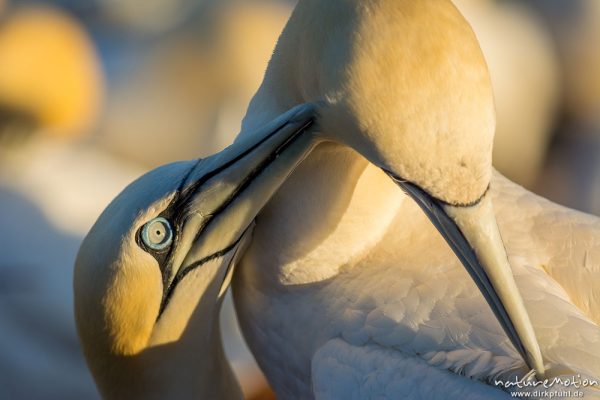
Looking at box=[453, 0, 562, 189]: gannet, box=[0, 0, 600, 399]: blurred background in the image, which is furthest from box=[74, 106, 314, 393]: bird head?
box=[453, 0, 562, 189]: gannet

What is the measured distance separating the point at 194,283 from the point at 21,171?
318 centimetres

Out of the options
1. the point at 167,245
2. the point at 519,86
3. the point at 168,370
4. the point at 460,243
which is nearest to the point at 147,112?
the point at 519,86

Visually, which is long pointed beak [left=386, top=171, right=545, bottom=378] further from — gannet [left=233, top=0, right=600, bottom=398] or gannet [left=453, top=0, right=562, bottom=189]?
gannet [left=453, top=0, right=562, bottom=189]

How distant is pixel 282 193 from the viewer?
227 centimetres

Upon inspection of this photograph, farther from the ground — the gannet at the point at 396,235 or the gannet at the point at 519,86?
the gannet at the point at 396,235

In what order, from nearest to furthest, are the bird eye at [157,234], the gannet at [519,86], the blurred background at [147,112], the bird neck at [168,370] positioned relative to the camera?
the bird eye at [157,234]
the bird neck at [168,370]
the blurred background at [147,112]
the gannet at [519,86]

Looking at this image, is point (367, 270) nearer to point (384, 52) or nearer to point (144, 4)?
point (384, 52)

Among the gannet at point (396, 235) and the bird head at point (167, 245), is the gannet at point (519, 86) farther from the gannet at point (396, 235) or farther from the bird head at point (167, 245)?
the bird head at point (167, 245)

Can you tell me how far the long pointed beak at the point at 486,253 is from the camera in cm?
174

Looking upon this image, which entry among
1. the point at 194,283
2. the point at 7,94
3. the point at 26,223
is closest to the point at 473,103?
the point at 194,283

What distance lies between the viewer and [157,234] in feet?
6.86

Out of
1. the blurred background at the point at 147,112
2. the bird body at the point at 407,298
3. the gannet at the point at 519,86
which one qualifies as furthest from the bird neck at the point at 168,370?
the gannet at the point at 519,86

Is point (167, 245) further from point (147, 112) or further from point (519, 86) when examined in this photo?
point (519, 86)

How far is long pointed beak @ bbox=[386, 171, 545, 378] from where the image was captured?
68.7 inches
